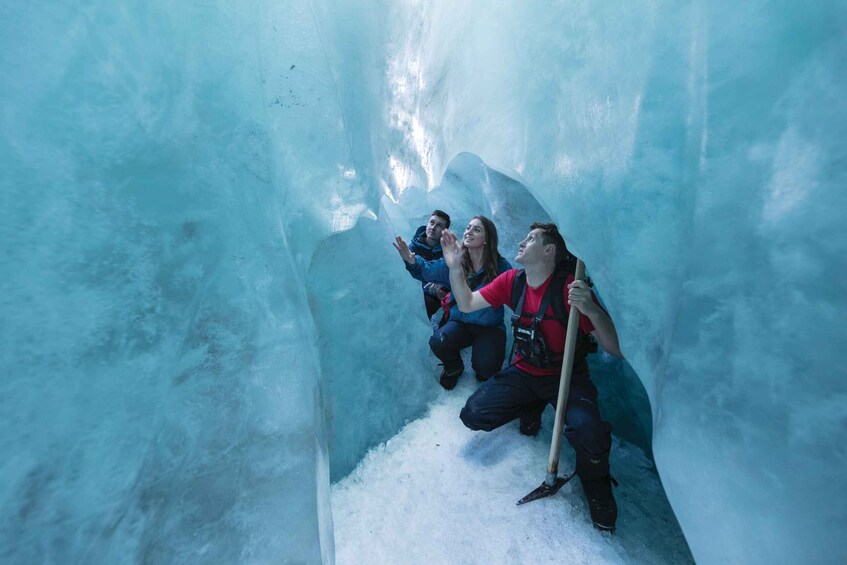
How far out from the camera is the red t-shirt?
80.5 inches

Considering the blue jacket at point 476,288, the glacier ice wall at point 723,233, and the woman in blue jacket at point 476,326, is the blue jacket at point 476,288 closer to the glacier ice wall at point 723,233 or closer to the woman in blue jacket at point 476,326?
the woman in blue jacket at point 476,326

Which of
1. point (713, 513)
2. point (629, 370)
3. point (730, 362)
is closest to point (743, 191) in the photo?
point (730, 362)

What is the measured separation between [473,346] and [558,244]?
41.1 inches

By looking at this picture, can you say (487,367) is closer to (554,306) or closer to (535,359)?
(535,359)

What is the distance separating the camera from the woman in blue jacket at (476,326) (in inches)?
109

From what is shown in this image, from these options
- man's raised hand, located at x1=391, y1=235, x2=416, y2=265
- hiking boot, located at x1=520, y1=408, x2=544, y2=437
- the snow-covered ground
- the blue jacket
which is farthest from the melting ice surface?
the blue jacket

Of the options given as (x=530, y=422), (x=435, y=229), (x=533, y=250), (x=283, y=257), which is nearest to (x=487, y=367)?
(x=530, y=422)

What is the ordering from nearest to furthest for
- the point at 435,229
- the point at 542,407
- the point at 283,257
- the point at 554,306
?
the point at 283,257, the point at 554,306, the point at 542,407, the point at 435,229

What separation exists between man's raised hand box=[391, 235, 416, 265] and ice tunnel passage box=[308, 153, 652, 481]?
8 centimetres

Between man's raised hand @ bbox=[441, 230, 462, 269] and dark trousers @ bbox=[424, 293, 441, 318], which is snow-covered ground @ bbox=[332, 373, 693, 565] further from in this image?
dark trousers @ bbox=[424, 293, 441, 318]

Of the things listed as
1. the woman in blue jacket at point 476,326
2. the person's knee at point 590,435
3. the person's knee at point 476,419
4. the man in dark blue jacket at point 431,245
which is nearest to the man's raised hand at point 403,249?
the woman in blue jacket at point 476,326

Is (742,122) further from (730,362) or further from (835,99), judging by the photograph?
(730,362)

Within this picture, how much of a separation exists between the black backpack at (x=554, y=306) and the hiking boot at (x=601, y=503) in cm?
60

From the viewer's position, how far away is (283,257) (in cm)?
146
